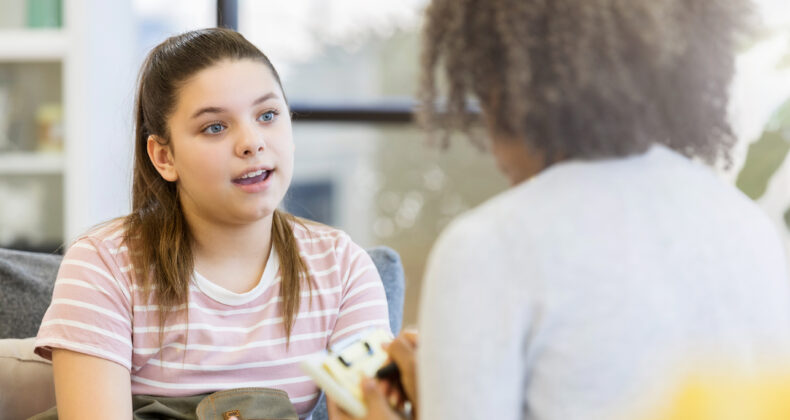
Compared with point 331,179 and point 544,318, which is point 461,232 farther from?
point 331,179

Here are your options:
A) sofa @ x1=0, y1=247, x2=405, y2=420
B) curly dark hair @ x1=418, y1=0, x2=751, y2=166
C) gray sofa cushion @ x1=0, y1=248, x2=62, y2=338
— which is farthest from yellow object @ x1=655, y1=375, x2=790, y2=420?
gray sofa cushion @ x1=0, y1=248, x2=62, y2=338

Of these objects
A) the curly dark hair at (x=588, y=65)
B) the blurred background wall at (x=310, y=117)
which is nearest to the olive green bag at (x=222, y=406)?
the curly dark hair at (x=588, y=65)

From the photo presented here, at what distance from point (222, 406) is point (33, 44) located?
2183 mm

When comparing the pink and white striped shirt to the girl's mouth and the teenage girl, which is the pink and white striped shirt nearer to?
the teenage girl

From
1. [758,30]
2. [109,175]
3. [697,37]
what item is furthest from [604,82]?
[109,175]

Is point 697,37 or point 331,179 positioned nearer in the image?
point 697,37

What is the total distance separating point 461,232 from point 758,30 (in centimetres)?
38

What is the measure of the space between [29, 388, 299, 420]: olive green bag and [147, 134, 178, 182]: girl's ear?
14.1 inches

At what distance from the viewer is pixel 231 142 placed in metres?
1.31

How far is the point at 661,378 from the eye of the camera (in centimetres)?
77

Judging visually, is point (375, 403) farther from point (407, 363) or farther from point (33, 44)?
point (33, 44)

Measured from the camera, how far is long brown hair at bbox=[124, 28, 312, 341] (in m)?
1.33

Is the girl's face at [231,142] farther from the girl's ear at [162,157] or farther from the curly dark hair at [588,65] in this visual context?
the curly dark hair at [588,65]

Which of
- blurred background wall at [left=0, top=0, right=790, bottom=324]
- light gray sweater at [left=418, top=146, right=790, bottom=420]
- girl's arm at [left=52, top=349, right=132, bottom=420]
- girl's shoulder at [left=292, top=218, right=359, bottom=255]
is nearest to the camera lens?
light gray sweater at [left=418, top=146, right=790, bottom=420]
